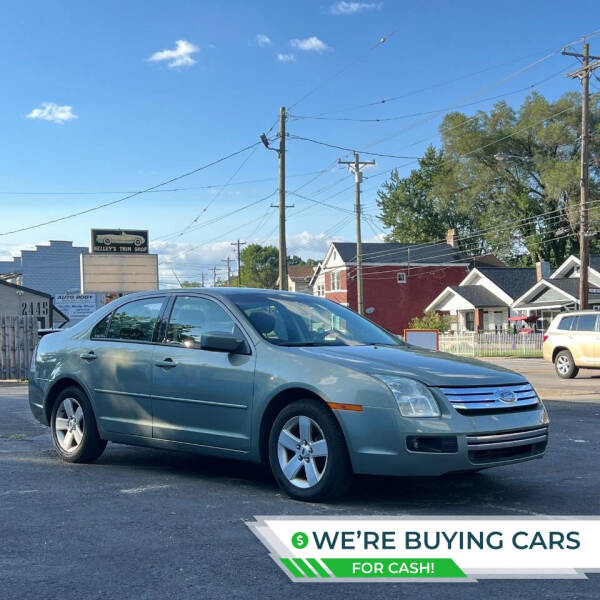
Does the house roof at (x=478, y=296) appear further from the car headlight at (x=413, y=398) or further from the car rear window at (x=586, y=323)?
the car headlight at (x=413, y=398)

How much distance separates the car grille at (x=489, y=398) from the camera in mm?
5461

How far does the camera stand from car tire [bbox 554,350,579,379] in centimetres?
1970

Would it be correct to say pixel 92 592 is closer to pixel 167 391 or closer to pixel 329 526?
pixel 329 526

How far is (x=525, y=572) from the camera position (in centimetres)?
425

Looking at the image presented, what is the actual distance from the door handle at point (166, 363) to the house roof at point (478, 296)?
5249 cm

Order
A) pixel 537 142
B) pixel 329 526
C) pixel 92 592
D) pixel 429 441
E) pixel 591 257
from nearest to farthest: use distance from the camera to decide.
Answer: pixel 92 592 → pixel 329 526 → pixel 429 441 → pixel 591 257 → pixel 537 142

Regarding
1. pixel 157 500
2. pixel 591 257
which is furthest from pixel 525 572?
pixel 591 257

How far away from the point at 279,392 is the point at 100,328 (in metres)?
2.51

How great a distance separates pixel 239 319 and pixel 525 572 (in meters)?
3.10

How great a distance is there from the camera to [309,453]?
5688 mm

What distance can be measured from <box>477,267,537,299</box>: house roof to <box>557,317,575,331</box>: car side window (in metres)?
38.1

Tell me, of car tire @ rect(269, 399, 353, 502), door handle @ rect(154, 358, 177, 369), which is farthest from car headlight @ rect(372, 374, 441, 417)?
door handle @ rect(154, 358, 177, 369)

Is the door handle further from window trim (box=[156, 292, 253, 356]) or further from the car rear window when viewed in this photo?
the car rear window

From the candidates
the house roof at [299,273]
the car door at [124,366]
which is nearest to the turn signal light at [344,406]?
the car door at [124,366]
